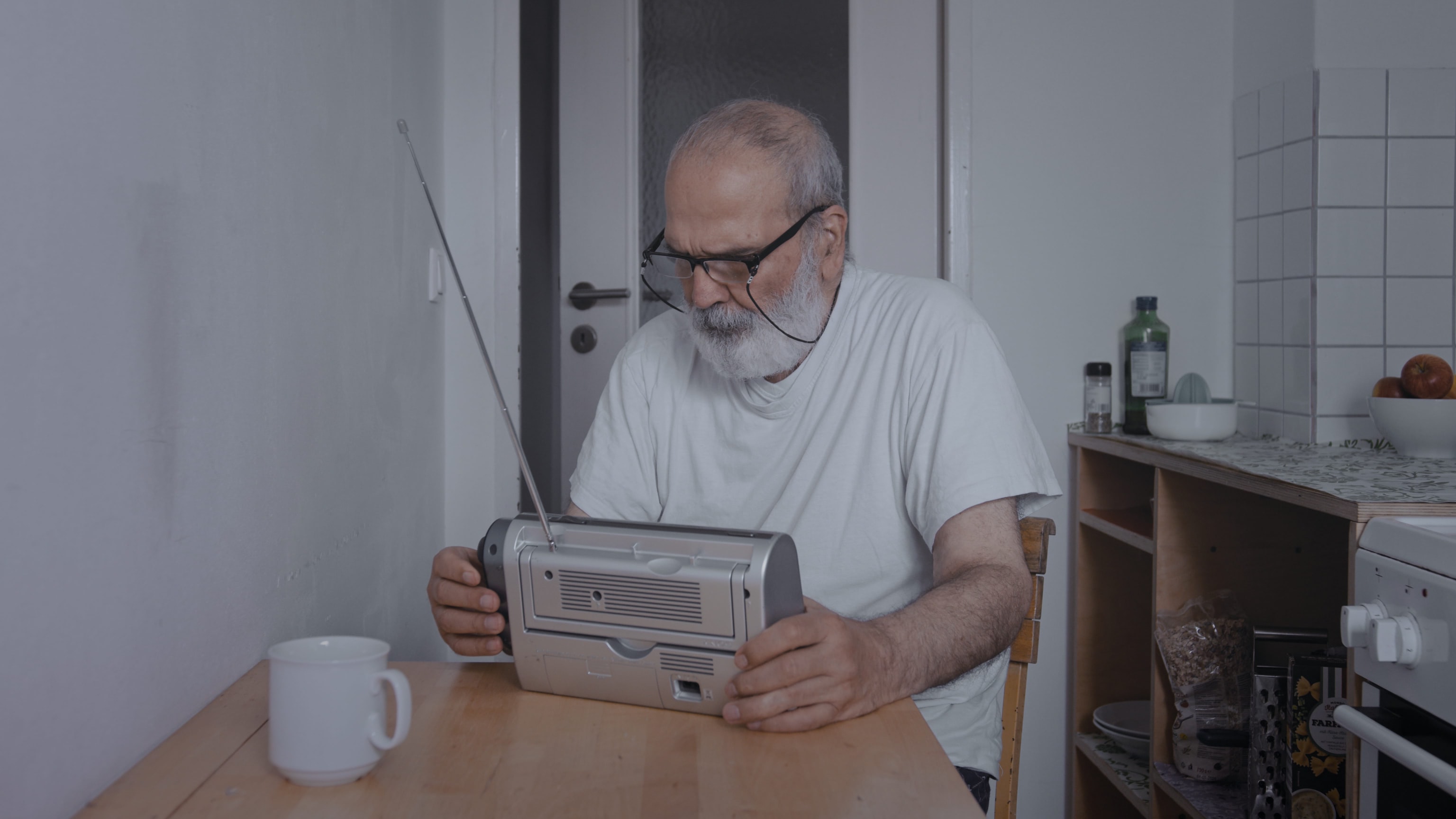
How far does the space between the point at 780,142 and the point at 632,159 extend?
959 millimetres

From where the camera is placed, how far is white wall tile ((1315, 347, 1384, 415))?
182cm

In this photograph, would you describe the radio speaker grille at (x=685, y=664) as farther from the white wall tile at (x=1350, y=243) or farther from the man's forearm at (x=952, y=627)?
the white wall tile at (x=1350, y=243)

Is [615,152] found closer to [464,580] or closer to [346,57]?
[346,57]

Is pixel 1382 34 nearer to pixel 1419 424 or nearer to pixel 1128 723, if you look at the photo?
pixel 1419 424

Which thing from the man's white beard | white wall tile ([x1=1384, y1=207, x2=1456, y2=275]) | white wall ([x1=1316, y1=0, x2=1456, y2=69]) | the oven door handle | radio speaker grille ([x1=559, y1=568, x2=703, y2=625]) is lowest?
the oven door handle

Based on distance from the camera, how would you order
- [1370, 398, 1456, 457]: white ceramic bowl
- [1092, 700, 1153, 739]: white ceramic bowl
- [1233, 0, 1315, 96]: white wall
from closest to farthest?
Result: [1370, 398, 1456, 457]: white ceramic bowl
[1233, 0, 1315, 96]: white wall
[1092, 700, 1153, 739]: white ceramic bowl

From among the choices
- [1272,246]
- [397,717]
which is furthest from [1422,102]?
Result: [397,717]

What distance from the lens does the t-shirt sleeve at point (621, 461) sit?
137cm

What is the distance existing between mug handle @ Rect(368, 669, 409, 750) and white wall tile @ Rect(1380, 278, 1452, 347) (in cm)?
187

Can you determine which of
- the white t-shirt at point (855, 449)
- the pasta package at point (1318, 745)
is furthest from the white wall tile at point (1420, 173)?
the white t-shirt at point (855, 449)

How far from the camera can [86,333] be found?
719 mm

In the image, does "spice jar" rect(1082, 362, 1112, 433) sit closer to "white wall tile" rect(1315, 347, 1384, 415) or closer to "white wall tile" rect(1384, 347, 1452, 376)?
"white wall tile" rect(1315, 347, 1384, 415)

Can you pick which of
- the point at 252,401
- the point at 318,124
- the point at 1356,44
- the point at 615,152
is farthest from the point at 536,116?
the point at 1356,44

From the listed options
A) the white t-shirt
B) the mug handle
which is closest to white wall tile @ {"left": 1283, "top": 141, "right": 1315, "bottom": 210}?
the white t-shirt
